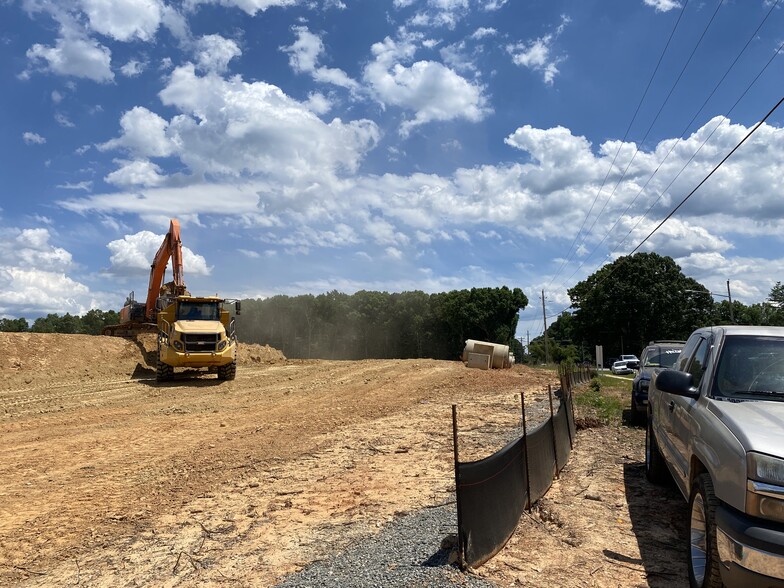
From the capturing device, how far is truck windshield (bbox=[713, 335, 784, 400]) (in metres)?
4.81

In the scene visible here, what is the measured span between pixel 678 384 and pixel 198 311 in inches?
771

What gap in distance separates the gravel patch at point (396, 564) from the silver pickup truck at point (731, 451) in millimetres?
1617

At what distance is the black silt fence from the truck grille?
1592 cm

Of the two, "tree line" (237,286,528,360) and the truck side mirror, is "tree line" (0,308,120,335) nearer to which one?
"tree line" (237,286,528,360)

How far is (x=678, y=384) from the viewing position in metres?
4.95

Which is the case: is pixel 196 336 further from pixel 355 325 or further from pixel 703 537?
pixel 355 325

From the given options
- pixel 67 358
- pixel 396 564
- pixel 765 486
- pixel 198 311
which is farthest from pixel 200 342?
pixel 765 486

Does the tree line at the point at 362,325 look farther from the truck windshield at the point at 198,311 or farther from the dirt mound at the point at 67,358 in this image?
the truck windshield at the point at 198,311

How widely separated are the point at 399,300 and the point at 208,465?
70.0m

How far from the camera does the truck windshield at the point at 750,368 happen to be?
15.8 feet

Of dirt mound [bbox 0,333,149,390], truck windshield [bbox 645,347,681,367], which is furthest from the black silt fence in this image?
dirt mound [bbox 0,333,149,390]

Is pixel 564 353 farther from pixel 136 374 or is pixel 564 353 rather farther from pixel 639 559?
pixel 639 559

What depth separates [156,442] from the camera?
1107cm

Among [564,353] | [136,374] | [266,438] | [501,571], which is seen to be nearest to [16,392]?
[136,374]
